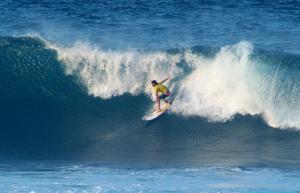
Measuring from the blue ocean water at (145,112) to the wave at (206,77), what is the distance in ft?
0.11

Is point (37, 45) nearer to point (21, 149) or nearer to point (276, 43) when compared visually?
point (21, 149)

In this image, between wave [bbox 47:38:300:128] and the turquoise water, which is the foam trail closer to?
wave [bbox 47:38:300:128]

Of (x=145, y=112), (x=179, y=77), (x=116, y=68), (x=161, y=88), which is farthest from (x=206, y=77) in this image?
(x=116, y=68)

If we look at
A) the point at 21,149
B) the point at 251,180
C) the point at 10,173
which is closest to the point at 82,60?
the point at 21,149

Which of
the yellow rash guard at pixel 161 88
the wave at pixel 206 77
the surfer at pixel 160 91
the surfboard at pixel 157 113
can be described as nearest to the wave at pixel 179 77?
the wave at pixel 206 77

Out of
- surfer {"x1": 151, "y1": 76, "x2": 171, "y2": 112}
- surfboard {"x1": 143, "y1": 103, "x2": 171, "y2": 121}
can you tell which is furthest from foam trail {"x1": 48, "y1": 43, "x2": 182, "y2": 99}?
surfer {"x1": 151, "y1": 76, "x2": 171, "y2": 112}

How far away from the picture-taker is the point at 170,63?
28984 mm

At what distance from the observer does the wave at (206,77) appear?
2753 centimetres

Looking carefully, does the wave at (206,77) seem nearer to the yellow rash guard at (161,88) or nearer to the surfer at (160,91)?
the surfer at (160,91)

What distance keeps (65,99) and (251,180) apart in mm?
7976

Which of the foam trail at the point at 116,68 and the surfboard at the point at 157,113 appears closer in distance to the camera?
the surfboard at the point at 157,113

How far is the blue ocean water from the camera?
22.7 metres

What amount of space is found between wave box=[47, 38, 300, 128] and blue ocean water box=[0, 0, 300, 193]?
3 centimetres

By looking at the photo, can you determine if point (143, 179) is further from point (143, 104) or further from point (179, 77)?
point (179, 77)
